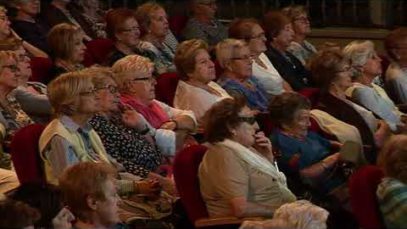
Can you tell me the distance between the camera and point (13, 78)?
473 cm

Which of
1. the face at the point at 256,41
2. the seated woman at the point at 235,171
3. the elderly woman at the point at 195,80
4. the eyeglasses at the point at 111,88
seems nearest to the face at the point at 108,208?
the seated woman at the point at 235,171

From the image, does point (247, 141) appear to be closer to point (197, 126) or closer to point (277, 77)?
point (197, 126)

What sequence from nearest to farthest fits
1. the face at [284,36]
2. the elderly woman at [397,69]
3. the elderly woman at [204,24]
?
the elderly woman at [397,69]
the face at [284,36]
the elderly woman at [204,24]

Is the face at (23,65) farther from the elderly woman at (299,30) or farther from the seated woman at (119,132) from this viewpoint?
the elderly woman at (299,30)

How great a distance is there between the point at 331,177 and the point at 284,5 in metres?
3.77

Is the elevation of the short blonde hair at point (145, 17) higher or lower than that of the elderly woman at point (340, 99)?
higher

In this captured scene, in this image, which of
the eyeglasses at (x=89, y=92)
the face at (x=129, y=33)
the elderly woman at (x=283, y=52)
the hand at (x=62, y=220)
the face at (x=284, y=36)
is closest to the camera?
the hand at (x=62, y=220)

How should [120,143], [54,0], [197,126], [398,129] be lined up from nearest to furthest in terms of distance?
1. [120,143]
2. [197,126]
3. [398,129]
4. [54,0]

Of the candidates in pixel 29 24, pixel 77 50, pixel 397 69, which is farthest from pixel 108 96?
pixel 397 69

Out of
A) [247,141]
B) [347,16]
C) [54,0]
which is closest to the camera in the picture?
[247,141]

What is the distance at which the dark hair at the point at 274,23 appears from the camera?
21.6ft

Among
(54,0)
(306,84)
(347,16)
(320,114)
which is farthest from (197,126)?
(347,16)

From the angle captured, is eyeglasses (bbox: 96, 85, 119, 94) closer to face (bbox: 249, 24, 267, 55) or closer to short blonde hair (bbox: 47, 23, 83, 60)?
short blonde hair (bbox: 47, 23, 83, 60)

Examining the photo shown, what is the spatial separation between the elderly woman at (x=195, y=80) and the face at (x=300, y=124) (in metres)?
0.70
